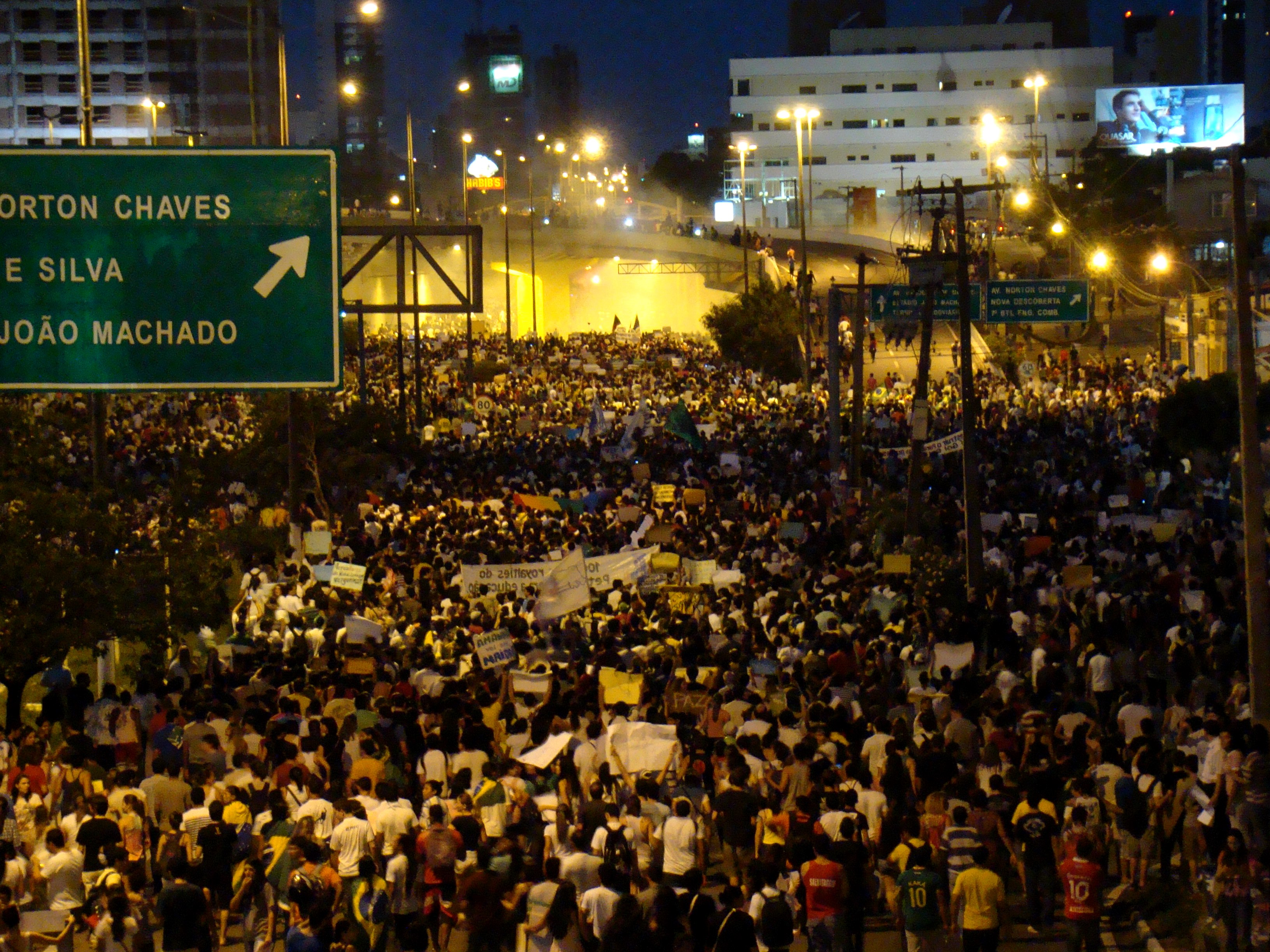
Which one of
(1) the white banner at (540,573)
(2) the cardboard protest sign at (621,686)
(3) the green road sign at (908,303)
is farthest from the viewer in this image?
(3) the green road sign at (908,303)

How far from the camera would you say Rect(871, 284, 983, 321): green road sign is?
27.6m

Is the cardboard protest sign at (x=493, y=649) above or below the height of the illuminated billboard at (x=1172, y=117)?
below

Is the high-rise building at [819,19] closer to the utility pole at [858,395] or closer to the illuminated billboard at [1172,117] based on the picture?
the illuminated billboard at [1172,117]

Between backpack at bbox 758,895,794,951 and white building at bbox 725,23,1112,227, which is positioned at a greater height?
white building at bbox 725,23,1112,227

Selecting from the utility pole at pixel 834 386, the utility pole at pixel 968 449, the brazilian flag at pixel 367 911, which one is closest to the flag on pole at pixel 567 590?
the utility pole at pixel 968 449

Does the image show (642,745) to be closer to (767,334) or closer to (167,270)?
(167,270)

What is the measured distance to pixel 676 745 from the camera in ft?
37.9

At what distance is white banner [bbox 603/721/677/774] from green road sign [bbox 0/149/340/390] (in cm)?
331

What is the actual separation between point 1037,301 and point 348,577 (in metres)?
17.8

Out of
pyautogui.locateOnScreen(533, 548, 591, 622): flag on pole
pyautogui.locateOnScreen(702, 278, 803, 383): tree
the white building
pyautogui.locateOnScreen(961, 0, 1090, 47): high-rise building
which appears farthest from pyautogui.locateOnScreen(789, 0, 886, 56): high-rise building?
pyautogui.locateOnScreen(533, 548, 591, 622): flag on pole

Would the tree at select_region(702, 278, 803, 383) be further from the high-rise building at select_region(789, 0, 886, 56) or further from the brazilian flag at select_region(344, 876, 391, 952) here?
the high-rise building at select_region(789, 0, 886, 56)

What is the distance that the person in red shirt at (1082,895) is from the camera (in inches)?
374

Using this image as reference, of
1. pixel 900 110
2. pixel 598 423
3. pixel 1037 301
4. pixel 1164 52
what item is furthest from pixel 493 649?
pixel 1164 52

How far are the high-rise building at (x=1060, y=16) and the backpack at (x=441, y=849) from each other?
426ft
